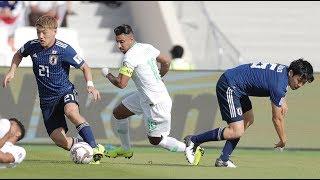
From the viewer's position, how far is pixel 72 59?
15180 millimetres

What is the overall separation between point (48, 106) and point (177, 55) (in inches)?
295

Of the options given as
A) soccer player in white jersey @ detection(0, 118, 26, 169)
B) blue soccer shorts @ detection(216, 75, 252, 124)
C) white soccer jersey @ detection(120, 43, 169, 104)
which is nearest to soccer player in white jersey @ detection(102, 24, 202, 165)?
white soccer jersey @ detection(120, 43, 169, 104)

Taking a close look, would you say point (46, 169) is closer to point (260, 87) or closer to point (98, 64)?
point (260, 87)

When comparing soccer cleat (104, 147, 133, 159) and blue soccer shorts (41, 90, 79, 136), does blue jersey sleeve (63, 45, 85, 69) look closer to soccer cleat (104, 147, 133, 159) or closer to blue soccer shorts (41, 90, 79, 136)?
blue soccer shorts (41, 90, 79, 136)

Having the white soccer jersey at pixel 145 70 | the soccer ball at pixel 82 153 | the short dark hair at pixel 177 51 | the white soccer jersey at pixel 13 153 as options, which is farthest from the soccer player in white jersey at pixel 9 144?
the short dark hair at pixel 177 51

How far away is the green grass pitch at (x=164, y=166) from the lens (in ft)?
44.0

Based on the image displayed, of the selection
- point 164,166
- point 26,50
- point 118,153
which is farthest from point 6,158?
point 118,153

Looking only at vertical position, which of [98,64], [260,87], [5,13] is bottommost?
[98,64]

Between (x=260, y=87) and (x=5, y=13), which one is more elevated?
(x=260, y=87)

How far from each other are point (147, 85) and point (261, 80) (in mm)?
1434

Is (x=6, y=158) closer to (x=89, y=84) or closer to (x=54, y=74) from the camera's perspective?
(x=89, y=84)

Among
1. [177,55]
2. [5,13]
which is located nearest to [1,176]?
[177,55]

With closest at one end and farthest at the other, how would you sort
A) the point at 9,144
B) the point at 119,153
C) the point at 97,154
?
the point at 9,144 → the point at 97,154 → the point at 119,153

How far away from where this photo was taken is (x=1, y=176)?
12820 millimetres
